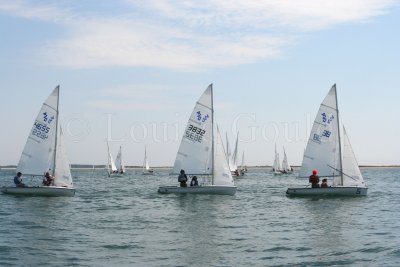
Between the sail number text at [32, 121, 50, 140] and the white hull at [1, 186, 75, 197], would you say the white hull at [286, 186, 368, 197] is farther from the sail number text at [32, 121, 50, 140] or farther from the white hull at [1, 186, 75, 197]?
the sail number text at [32, 121, 50, 140]

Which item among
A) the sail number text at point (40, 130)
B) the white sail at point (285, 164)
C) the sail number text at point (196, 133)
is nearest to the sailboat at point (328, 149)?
the sail number text at point (196, 133)

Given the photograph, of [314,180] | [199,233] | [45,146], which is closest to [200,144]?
[314,180]

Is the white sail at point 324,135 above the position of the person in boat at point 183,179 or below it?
above

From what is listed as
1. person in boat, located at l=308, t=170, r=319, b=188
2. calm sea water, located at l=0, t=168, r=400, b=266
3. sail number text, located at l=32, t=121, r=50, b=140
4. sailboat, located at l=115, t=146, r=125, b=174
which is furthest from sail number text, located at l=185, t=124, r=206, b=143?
sailboat, located at l=115, t=146, r=125, b=174

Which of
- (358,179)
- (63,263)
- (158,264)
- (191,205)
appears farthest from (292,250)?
(358,179)

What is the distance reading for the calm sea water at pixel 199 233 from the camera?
15.6 metres

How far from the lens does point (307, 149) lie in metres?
37.1

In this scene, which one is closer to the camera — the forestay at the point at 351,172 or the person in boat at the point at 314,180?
the person in boat at the point at 314,180

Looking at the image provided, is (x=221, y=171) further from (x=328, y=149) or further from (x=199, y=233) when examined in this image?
(x=199, y=233)

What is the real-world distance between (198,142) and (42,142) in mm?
9749

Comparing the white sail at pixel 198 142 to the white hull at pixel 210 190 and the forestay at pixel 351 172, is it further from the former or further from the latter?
the forestay at pixel 351 172

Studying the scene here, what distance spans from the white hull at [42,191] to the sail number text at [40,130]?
3756 mm

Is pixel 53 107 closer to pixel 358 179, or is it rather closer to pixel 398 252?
pixel 358 179

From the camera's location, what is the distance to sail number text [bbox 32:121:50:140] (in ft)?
117
